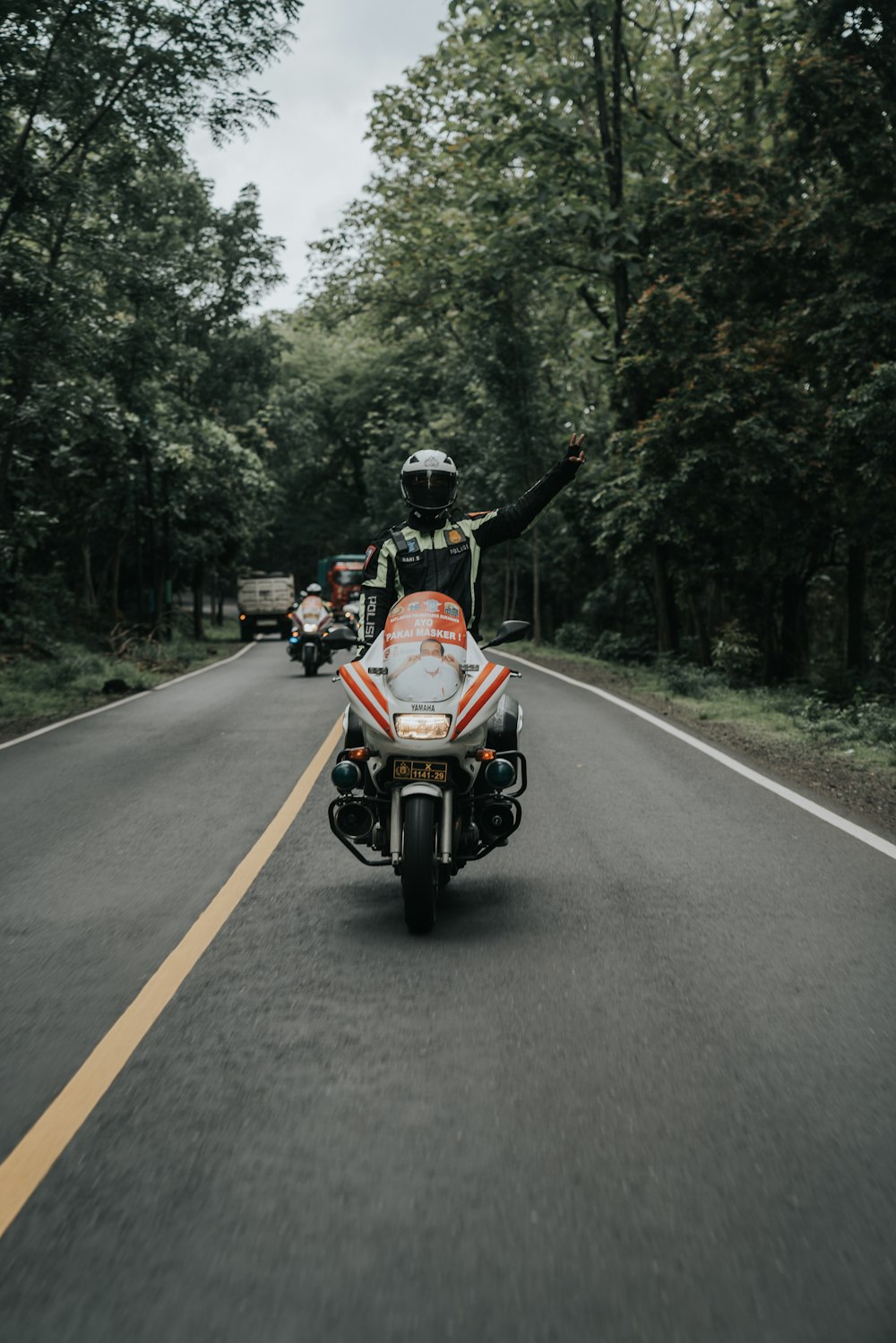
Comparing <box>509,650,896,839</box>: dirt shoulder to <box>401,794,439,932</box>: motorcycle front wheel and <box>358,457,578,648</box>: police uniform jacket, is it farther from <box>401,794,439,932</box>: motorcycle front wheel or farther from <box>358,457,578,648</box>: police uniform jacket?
<box>401,794,439,932</box>: motorcycle front wheel

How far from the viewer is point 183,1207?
11.1 ft

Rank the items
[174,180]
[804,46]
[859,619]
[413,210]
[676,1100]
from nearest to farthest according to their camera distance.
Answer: [676,1100] → [804,46] → [859,619] → [413,210] → [174,180]

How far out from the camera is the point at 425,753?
608 centimetres

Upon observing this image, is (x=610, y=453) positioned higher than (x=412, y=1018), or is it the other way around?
(x=610, y=453)

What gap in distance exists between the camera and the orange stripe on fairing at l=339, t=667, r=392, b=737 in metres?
6.11

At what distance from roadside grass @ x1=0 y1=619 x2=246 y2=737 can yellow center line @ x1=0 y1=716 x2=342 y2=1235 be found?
1033 centimetres

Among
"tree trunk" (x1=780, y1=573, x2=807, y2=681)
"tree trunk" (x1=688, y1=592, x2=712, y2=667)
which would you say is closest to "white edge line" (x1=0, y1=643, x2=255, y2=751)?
"tree trunk" (x1=688, y1=592, x2=712, y2=667)

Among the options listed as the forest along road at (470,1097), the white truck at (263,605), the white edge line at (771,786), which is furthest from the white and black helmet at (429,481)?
the white truck at (263,605)

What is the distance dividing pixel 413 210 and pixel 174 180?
14310 millimetres

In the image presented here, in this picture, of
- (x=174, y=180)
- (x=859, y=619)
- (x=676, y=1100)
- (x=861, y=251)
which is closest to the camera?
(x=676, y=1100)

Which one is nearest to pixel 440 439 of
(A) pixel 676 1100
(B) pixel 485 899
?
(B) pixel 485 899

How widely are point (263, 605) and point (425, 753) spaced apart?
42465 millimetres

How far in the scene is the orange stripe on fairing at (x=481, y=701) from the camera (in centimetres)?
611

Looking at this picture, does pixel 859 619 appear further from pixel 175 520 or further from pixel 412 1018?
pixel 175 520
